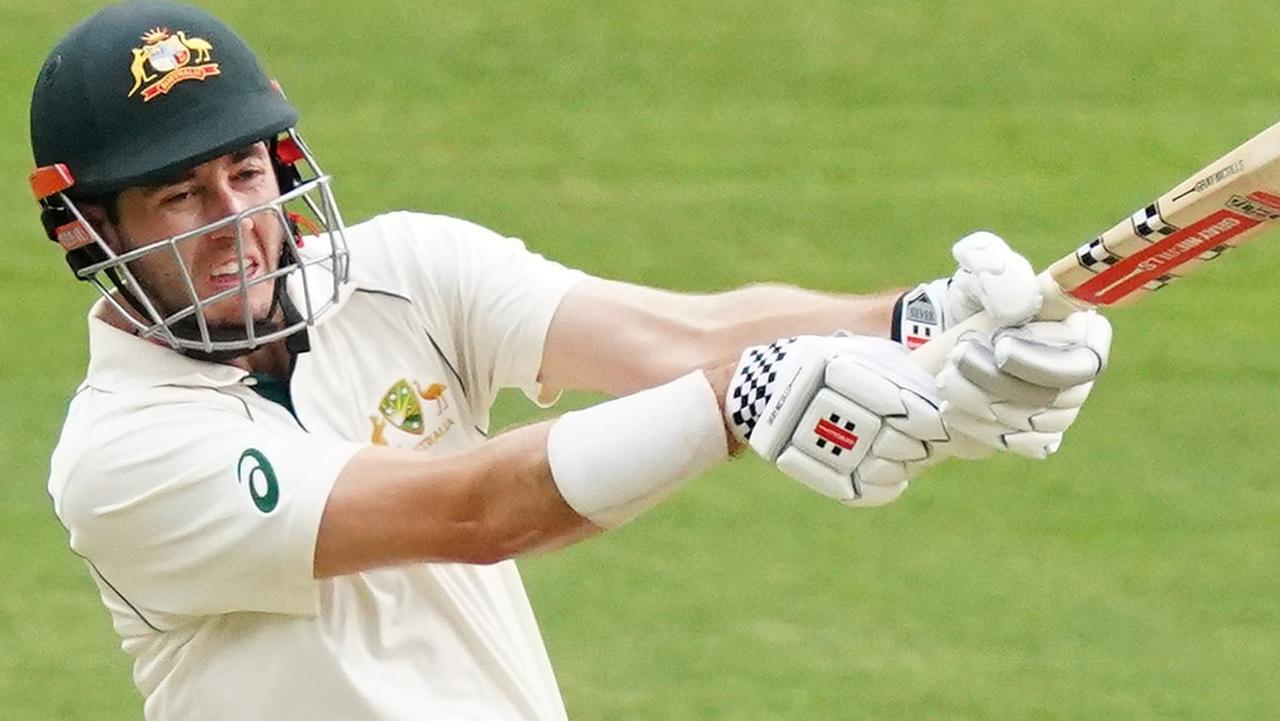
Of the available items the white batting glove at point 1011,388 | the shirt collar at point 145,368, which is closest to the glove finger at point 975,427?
the white batting glove at point 1011,388

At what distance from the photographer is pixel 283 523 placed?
4.92m

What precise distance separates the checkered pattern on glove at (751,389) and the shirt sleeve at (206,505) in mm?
776

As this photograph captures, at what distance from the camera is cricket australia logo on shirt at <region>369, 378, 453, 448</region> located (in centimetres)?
531

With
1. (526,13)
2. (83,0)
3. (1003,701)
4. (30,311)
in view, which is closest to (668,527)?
(1003,701)

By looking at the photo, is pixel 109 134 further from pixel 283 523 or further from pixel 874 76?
pixel 874 76

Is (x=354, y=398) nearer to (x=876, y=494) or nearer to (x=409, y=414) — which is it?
(x=409, y=414)

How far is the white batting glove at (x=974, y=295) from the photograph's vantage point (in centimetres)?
463

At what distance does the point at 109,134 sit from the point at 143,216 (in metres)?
0.18

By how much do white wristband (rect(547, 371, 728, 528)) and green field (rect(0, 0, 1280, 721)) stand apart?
3.44 metres

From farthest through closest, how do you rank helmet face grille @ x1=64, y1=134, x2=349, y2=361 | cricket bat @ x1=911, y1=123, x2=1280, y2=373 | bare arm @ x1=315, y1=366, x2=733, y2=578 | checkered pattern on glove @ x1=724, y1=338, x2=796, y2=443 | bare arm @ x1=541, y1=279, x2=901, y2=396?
bare arm @ x1=541, y1=279, x2=901, y2=396 < helmet face grille @ x1=64, y1=134, x2=349, y2=361 < bare arm @ x1=315, y1=366, x2=733, y2=578 < checkered pattern on glove @ x1=724, y1=338, x2=796, y2=443 < cricket bat @ x1=911, y1=123, x2=1280, y2=373

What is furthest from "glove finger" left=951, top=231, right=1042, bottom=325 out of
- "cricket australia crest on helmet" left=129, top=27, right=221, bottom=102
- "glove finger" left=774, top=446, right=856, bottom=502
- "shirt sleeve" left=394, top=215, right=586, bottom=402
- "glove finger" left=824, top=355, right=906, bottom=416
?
"cricket australia crest on helmet" left=129, top=27, right=221, bottom=102

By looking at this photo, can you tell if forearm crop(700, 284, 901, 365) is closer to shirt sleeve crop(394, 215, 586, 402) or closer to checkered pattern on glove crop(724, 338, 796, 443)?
shirt sleeve crop(394, 215, 586, 402)

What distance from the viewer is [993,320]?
15.4ft

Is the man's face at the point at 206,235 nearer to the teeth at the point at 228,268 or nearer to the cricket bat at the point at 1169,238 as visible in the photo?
the teeth at the point at 228,268
